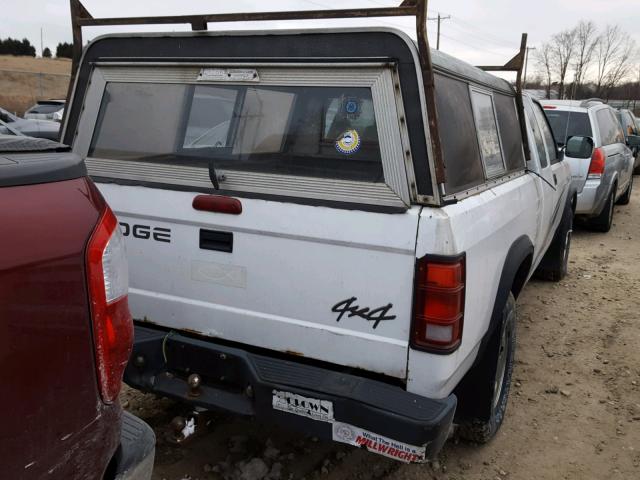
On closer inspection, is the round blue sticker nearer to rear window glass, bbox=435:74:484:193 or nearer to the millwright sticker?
the millwright sticker

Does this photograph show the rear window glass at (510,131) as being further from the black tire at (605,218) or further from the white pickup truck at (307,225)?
the black tire at (605,218)

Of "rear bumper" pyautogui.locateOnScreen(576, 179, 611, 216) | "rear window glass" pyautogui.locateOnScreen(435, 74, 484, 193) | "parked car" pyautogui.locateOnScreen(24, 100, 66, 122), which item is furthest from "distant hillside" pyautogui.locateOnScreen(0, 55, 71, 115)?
"rear window glass" pyautogui.locateOnScreen(435, 74, 484, 193)

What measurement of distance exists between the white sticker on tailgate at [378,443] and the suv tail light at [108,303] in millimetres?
1010

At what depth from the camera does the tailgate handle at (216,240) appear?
8.07 ft

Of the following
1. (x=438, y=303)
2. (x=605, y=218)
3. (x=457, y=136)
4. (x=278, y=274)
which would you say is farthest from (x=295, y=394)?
(x=605, y=218)

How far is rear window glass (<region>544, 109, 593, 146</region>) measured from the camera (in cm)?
807

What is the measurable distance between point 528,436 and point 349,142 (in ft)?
6.80

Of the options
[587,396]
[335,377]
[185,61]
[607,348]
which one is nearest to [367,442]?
[335,377]

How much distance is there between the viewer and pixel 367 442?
2252 millimetres

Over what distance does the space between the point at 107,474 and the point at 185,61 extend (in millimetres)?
1801

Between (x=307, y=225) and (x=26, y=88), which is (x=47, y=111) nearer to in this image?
(x=307, y=225)

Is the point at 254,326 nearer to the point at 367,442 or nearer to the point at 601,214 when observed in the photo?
the point at 367,442

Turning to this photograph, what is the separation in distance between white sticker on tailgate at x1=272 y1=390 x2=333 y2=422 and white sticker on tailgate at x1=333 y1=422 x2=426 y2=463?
0.07 metres

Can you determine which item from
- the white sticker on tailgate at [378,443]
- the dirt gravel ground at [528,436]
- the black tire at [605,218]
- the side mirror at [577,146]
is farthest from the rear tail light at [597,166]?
the white sticker on tailgate at [378,443]
